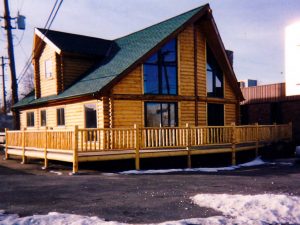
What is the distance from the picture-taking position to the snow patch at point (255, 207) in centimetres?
644

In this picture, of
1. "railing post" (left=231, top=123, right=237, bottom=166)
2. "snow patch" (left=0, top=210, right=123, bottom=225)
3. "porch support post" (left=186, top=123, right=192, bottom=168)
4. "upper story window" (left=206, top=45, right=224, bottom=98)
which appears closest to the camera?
"snow patch" (left=0, top=210, right=123, bottom=225)

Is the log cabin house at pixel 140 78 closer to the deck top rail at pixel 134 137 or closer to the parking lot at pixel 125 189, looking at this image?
the deck top rail at pixel 134 137

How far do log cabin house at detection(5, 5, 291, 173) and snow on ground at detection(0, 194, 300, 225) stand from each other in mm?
5683

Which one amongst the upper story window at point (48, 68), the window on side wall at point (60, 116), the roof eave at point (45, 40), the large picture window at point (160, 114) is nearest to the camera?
the large picture window at point (160, 114)

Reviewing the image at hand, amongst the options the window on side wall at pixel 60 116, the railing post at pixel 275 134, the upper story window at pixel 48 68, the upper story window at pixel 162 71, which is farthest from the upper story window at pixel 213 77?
the upper story window at pixel 48 68

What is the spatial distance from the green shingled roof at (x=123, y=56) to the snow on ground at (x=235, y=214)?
8.69 m

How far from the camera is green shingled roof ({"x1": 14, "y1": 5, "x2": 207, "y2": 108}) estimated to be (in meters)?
15.9

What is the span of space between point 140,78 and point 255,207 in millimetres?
10567

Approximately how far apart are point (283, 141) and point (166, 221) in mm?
14743

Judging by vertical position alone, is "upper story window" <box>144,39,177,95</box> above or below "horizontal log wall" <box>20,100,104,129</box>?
above

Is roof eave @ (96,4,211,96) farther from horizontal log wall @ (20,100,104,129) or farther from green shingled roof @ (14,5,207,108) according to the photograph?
horizontal log wall @ (20,100,104,129)

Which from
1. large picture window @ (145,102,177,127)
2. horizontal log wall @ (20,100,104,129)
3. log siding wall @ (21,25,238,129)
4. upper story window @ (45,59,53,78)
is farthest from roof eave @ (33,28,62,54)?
large picture window @ (145,102,177,127)

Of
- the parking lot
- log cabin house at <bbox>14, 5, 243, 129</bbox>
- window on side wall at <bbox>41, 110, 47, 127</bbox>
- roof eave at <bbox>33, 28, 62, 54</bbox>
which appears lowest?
the parking lot

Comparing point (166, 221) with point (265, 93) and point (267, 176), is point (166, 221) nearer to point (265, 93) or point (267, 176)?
point (267, 176)
